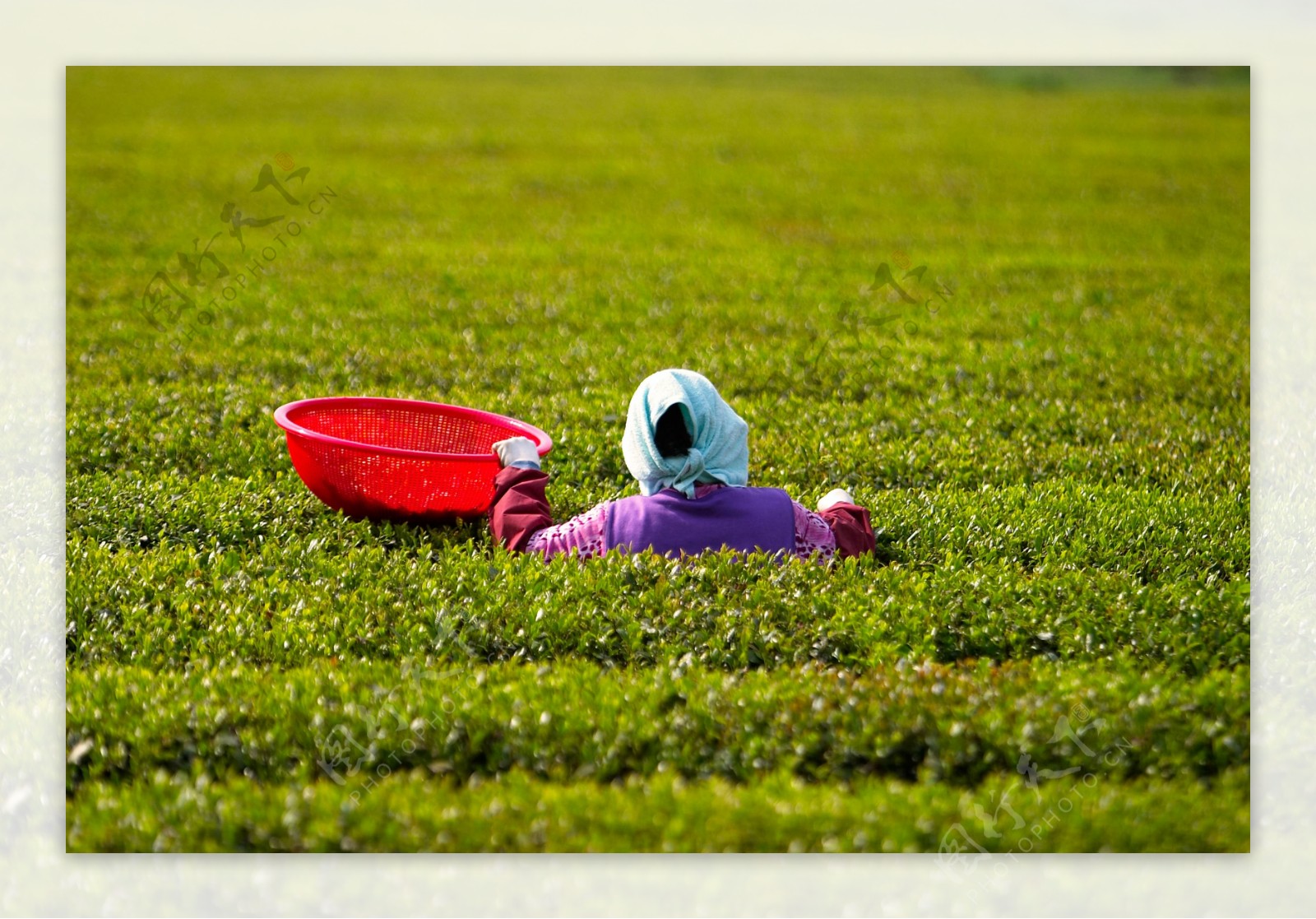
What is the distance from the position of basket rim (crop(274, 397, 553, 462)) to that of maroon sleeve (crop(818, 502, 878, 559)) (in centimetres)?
142

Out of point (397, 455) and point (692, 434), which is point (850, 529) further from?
point (397, 455)

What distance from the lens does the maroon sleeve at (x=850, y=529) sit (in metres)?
5.63

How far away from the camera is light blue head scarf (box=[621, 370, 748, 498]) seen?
A: 5.13m

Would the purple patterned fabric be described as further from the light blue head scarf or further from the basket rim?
the basket rim

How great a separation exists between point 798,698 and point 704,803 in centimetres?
65

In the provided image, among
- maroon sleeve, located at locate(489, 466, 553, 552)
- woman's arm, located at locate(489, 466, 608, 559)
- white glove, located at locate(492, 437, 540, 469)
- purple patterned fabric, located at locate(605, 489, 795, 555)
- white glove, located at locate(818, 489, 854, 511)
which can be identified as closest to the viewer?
purple patterned fabric, located at locate(605, 489, 795, 555)

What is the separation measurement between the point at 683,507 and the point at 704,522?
0.40 feet

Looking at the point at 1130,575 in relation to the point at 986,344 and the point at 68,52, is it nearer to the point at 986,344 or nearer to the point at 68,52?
the point at 986,344

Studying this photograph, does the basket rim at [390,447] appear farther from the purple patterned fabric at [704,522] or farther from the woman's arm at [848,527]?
the woman's arm at [848,527]

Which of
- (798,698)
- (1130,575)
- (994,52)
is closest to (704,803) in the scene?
(798,698)

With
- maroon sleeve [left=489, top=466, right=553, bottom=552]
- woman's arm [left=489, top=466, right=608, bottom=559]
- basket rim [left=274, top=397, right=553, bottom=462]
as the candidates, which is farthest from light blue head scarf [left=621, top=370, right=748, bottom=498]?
basket rim [left=274, top=397, right=553, bottom=462]

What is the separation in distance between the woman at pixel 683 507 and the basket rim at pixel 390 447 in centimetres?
25

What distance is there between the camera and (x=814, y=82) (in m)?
23.8

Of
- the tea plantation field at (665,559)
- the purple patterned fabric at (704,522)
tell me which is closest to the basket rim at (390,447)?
the tea plantation field at (665,559)
